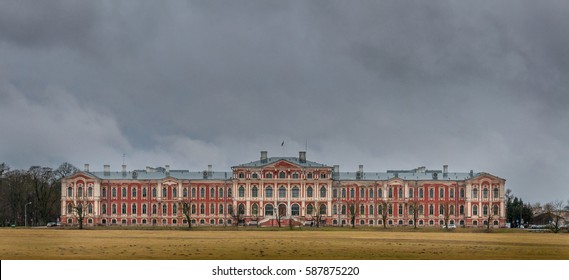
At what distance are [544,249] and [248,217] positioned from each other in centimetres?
6760

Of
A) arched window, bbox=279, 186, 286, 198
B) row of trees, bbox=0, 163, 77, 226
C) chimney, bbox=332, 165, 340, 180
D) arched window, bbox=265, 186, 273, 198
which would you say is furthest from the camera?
chimney, bbox=332, 165, 340, 180

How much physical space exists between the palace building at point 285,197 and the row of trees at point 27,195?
3.55 metres

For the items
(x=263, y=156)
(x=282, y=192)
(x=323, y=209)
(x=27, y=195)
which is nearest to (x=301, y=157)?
(x=263, y=156)

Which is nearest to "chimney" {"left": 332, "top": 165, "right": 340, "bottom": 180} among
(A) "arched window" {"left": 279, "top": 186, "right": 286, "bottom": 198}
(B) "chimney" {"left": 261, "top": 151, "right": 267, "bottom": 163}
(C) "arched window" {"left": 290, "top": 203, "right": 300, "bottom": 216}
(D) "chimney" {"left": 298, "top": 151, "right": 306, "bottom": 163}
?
(D) "chimney" {"left": 298, "top": 151, "right": 306, "bottom": 163}

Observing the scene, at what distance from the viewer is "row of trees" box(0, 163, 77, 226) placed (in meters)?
114

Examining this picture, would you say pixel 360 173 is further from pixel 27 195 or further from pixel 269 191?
pixel 27 195

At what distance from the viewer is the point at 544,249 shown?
2036 inches

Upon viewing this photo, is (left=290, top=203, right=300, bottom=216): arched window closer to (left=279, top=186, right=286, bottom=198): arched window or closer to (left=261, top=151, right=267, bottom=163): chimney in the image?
(left=279, top=186, right=286, bottom=198): arched window

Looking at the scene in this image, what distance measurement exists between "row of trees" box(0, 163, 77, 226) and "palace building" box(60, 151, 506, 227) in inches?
140

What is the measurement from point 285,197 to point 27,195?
116ft

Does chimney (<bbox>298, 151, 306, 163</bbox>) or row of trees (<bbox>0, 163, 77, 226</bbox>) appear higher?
chimney (<bbox>298, 151, 306, 163</bbox>)

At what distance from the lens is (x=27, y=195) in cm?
11644

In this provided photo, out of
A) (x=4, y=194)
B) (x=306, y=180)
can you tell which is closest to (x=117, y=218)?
(x=4, y=194)
